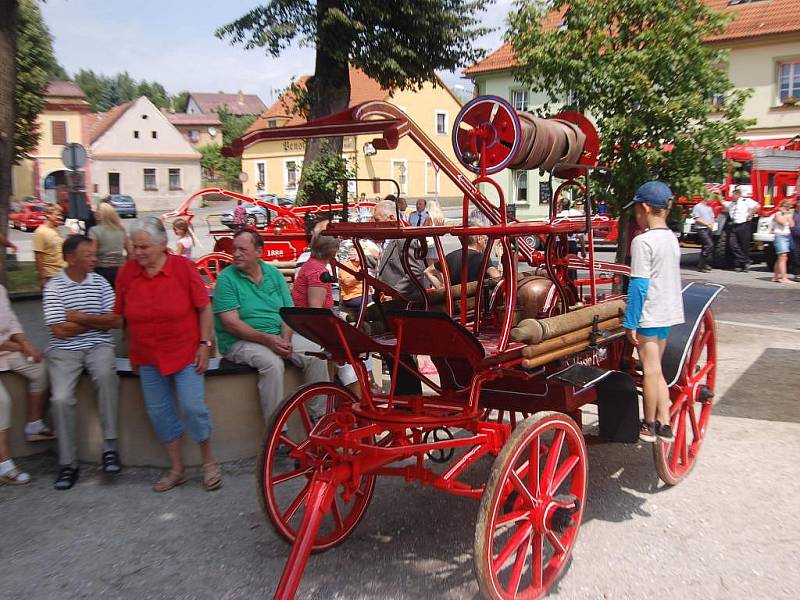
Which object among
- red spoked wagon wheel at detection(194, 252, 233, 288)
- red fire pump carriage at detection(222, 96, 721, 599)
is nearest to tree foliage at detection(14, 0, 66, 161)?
red spoked wagon wheel at detection(194, 252, 233, 288)

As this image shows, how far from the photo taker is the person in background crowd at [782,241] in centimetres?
1513

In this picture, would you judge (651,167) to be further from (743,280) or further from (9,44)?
(743,280)

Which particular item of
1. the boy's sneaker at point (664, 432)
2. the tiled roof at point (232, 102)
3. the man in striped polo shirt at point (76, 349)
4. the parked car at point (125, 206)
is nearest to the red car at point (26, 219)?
the parked car at point (125, 206)

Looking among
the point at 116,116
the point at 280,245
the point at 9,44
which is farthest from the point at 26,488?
the point at 116,116

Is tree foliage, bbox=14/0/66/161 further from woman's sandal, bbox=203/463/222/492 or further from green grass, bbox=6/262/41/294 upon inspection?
woman's sandal, bbox=203/463/222/492

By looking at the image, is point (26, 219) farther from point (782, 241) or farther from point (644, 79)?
point (644, 79)

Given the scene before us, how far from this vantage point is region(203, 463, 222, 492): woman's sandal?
5.05 metres

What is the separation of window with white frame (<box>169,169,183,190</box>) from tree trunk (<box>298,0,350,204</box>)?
46.9m

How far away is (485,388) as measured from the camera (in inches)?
168

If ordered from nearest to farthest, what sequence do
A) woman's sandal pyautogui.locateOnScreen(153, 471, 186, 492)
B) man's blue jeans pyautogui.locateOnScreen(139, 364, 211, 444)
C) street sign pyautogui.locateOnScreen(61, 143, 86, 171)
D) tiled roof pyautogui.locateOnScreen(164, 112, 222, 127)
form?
man's blue jeans pyautogui.locateOnScreen(139, 364, 211, 444), woman's sandal pyautogui.locateOnScreen(153, 471, 186, 492), street sign pyautogui.locateOnScreen(61, 143, 86, 171), tiled roof pyautogui.locateOnScreen(164, 112, 222, 127)

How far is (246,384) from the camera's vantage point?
548 cm

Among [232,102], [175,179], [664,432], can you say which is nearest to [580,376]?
[664,432]

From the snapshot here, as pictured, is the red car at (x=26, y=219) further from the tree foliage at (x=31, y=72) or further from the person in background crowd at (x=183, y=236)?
the person in background crowd at (x=183, y=236)

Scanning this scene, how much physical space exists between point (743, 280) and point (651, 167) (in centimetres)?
851
